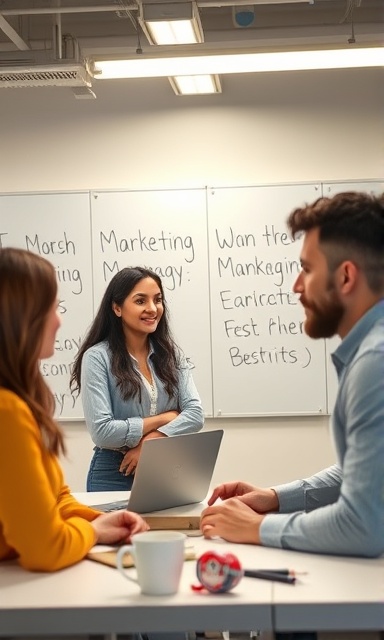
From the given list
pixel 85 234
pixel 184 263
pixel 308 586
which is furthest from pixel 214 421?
pixel 308 586

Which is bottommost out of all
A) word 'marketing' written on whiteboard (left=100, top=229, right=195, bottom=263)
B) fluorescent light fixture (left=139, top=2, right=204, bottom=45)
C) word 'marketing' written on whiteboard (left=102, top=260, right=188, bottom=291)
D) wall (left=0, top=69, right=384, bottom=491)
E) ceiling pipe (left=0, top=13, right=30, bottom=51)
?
word 'marketing' written on whiteboard (left=102, top=260, right=188, bottom=291)

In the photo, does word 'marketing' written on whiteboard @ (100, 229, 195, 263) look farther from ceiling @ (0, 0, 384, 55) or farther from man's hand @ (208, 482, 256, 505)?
man's hand @ (208, 482, 256, 505)

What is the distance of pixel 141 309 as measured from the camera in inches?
129

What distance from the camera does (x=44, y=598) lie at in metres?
1.46

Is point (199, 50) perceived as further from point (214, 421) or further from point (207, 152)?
point (214, 421)

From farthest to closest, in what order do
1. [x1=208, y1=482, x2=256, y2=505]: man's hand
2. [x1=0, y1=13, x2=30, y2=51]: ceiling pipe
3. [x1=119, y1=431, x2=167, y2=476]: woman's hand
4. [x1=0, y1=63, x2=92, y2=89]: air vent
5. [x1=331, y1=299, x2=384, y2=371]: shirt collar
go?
1. [x1=0, y1=13, x2=30, y2=51]: ceiling pipe
2. [x1=0, y1=63, x2=92, y2=89]: air vent
3. [x1=119, y1=431, x2=167, y2=476]: woman's hand
4. [x1=208, y1=482, x2=256, y2=505]: man's hand
5. [x1=331, y1=299, x2=384, y2=371]: shirt collar

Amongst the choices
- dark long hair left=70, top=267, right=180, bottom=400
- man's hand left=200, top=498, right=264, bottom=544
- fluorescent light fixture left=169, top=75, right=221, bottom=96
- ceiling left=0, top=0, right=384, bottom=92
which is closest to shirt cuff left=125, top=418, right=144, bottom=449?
dark long hair left=70, top=267, right=180, bottom=400

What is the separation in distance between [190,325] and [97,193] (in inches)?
33.3

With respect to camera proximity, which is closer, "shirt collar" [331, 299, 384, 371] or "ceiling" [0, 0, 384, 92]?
"shirt collar" [331, 299, 384, 371]

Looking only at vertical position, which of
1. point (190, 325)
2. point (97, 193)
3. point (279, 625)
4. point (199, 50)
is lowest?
point (279, 625)

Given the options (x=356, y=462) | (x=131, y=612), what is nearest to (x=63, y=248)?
(x=356, y=462)

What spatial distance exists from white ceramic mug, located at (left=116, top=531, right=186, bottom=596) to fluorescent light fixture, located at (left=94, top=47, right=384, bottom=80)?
8.42ft

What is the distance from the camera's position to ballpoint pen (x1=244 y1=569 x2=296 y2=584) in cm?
150

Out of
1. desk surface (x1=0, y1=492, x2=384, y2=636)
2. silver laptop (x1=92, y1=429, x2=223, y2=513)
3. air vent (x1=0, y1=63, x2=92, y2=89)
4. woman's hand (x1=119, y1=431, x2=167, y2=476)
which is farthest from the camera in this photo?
air vent (x1=0, y1=63, x2=92, y2=89)
